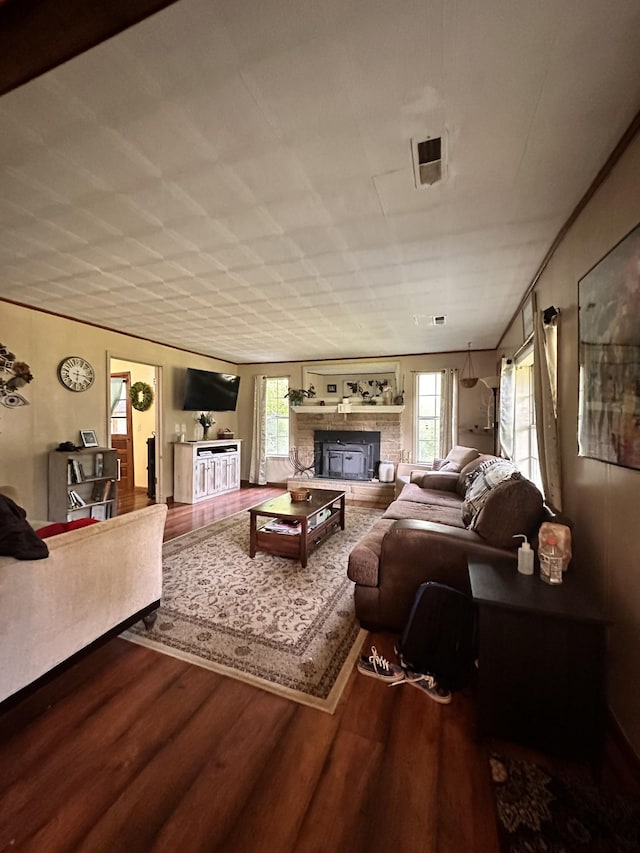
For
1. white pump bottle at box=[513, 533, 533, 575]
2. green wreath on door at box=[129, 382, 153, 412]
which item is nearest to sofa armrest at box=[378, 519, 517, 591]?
white pump bottle at box=[513, 533, 533, 575]

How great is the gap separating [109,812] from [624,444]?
2.24 m

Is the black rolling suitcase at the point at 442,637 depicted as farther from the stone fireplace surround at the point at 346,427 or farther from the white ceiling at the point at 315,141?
the stone fireplace surround at the point at 346,427

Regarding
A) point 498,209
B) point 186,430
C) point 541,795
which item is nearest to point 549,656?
point 541,795

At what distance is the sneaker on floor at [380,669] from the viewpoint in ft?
5.59

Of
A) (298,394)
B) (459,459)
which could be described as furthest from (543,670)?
(298,394)

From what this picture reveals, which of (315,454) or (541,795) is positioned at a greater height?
(315,454)

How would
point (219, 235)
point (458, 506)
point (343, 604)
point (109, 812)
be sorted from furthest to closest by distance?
point (458, 506)
point (343, 604)
point (219, 235)
point (109, 812)

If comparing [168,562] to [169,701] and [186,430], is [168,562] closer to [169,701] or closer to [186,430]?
[169,701]

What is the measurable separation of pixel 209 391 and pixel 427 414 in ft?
12.7

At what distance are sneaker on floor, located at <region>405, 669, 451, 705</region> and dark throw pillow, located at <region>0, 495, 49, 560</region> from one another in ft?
5.95

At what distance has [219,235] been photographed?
2121mm

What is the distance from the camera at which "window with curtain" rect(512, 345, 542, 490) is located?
10.9ft

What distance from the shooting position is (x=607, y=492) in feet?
4.91

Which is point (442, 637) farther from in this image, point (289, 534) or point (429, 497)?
point (429, 497)
